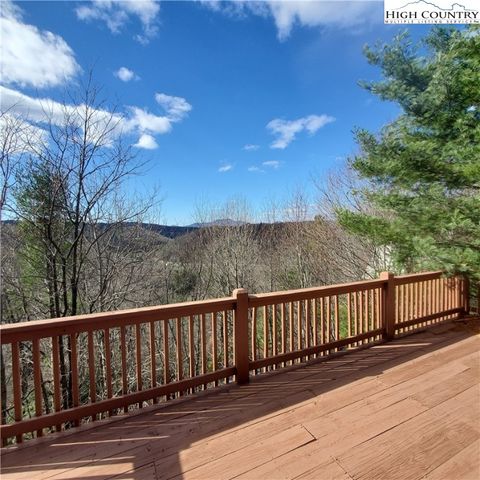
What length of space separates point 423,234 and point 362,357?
2.45 metres

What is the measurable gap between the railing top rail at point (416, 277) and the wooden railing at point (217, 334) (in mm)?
15

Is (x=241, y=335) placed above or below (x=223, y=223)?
below

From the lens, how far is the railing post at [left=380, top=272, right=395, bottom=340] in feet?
13.1

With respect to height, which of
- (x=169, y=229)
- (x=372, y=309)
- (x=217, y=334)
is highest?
(x=169, y=229)

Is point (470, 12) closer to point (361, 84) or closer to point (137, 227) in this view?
point (361, 84)

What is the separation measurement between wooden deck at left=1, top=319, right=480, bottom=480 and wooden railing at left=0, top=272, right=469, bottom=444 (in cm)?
16

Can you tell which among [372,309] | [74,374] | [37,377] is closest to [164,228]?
[372,309]

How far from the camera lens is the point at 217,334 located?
Answer: 3.71 m

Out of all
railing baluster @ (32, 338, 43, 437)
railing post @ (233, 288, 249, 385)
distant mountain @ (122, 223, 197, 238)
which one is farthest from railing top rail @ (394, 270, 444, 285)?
distant mountain @ (122, 223, 197, 238)

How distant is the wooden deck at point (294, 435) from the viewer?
5.85 feet

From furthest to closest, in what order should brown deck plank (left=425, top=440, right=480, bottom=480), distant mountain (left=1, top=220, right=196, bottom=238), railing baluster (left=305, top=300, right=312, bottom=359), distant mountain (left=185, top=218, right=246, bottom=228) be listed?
distant mountain (left=185, top=218, right=246, bottom=228), distant mountain (left=1, top=220, right=196, bottom=238), railing baluster (left=305, top=300, right=312, bottom=359), brown deck plank (left=425, top=440, right=480, bottom=480)

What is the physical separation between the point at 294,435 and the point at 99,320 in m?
1.69

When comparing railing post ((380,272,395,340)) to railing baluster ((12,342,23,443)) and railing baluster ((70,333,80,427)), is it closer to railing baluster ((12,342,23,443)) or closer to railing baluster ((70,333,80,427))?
railing baluster ((70,333,80,427))

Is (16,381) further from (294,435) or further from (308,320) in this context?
(308,320)
